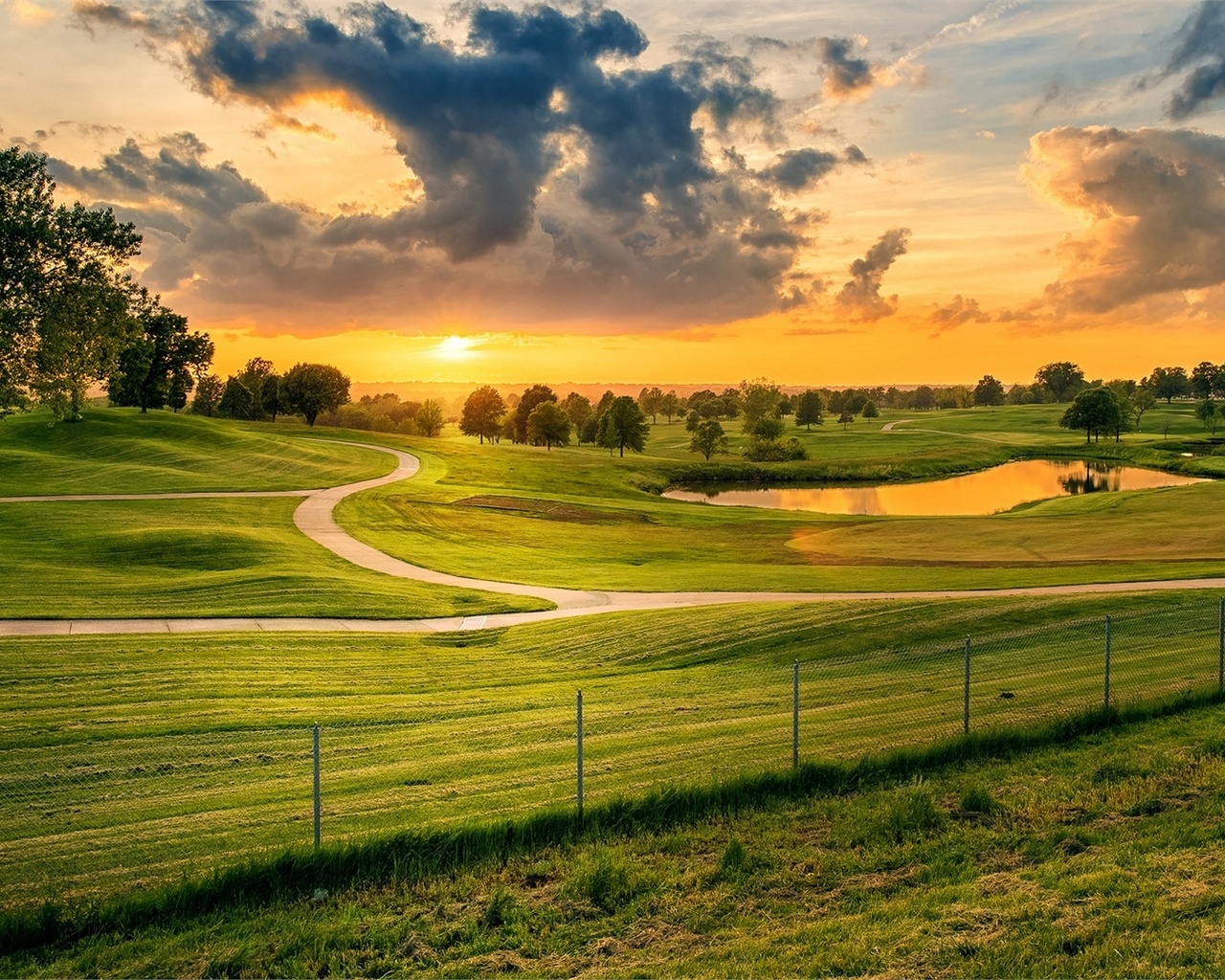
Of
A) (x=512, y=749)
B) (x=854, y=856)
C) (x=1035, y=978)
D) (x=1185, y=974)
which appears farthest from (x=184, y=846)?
(x=1185, y=974)

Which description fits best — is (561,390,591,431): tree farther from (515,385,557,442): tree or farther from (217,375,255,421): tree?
(217,375,255,421): tree

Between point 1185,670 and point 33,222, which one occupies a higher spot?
point 33,222

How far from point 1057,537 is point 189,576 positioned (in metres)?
40.1

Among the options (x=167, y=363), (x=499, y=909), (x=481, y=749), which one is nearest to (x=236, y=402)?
(x=167, y=363)

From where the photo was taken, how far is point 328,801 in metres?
12.1

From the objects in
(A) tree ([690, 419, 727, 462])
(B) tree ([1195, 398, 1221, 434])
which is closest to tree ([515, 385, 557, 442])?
(A) tree ([690, 419, 727, 462])

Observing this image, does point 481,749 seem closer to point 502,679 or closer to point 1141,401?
point 502,679

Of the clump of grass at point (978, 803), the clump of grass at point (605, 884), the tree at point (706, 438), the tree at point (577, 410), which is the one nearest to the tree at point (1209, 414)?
the tree at point (706, 438)

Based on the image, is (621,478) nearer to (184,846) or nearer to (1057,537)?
(1057,537)

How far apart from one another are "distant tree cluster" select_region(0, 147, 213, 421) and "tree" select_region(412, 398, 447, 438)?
12405 centimetres

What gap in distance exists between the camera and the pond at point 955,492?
265 feet

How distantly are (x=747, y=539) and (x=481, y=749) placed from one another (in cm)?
3786

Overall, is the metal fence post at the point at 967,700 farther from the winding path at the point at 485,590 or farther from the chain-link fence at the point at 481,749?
the winding path at the point at 485,590

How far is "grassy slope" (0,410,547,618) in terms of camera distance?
27656mm
